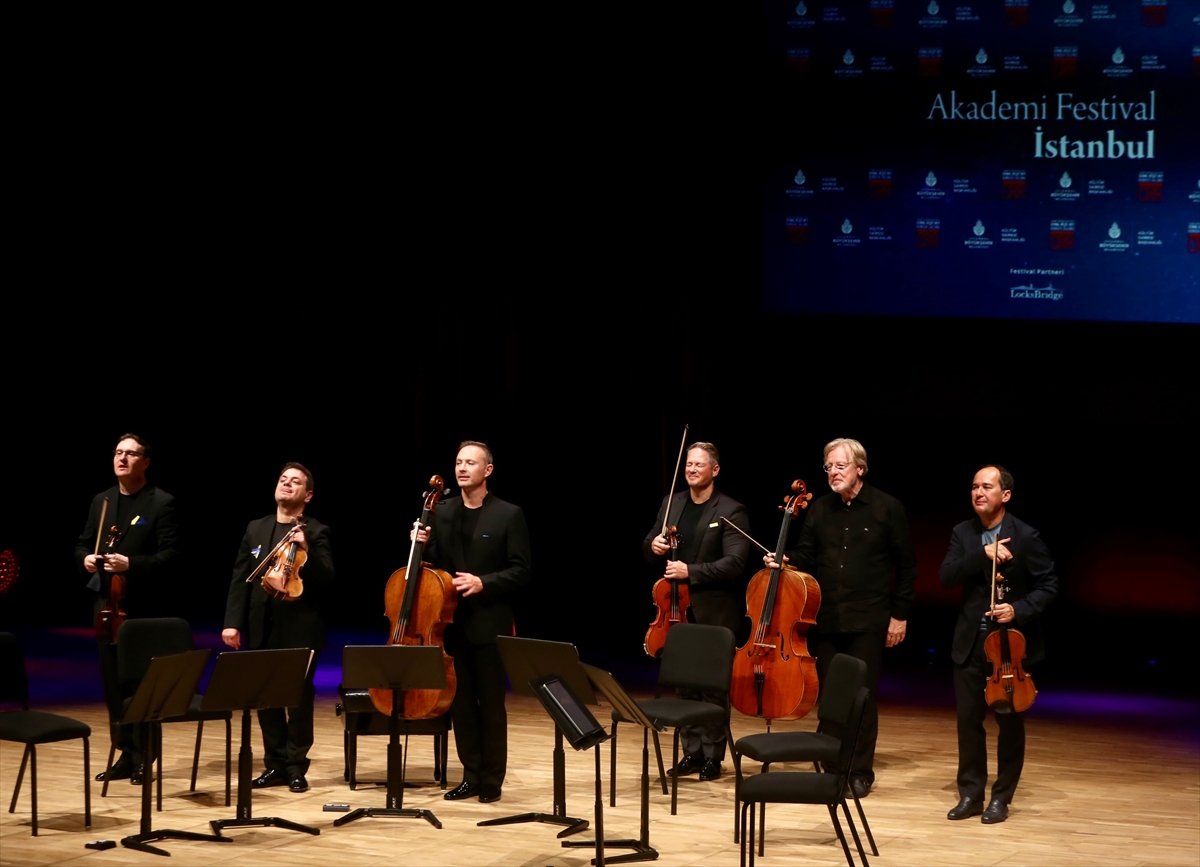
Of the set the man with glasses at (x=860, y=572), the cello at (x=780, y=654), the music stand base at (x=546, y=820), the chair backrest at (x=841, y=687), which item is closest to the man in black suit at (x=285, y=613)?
the music stand base at (x=546, y=820)

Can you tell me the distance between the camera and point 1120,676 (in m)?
9.73

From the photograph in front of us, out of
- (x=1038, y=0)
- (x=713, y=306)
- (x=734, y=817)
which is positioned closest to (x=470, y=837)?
(x=734, y=817)

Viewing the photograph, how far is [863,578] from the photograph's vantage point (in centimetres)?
642

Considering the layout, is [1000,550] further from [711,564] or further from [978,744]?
[711,564]

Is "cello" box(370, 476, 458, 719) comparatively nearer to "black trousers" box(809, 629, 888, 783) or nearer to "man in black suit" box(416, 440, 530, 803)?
"man in black suit" box(416, 440, 530, 803)

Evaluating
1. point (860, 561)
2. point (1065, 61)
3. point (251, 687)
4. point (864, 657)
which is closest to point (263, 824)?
point (251, 687)

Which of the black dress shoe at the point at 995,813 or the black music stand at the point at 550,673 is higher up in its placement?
the black music stand at the point at 550,673

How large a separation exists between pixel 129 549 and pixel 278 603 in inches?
28.7

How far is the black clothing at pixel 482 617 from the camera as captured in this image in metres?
6.27

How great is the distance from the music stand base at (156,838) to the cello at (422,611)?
814 mm

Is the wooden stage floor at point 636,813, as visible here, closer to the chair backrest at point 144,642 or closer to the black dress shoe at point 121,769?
the black dress shoe at point 121,769

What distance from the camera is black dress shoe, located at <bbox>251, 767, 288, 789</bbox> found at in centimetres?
652

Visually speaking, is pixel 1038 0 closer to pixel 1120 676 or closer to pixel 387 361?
pixel 1120 676

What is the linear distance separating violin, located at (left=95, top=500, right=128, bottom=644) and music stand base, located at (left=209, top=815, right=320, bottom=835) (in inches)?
42.6
